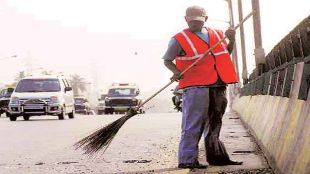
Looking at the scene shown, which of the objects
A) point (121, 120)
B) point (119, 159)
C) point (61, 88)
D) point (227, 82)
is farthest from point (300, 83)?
point (61, 88)

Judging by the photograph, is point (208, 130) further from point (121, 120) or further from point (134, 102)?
point (134, 102)

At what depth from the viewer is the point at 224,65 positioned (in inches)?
293

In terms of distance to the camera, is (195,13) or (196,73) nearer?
(195,13)

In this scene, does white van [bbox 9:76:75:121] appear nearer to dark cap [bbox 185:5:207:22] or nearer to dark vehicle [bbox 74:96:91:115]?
dark cap [bbox 185:5:207:22]

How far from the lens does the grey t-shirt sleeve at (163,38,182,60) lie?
732cm

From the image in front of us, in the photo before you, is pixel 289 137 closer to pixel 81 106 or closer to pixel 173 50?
pixel 173 50

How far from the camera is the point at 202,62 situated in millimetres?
7379

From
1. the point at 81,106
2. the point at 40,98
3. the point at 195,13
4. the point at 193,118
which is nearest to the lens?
the point at 195,13

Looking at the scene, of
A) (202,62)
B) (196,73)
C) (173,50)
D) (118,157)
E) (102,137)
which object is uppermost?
(173,50)

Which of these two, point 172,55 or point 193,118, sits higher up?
point 172,55

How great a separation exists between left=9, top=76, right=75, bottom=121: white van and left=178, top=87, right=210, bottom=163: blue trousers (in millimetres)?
19993

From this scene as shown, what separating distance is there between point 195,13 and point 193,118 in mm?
1090

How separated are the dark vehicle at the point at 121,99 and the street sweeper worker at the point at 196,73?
35.5m

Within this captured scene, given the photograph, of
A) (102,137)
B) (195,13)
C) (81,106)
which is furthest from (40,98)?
(81,106)
